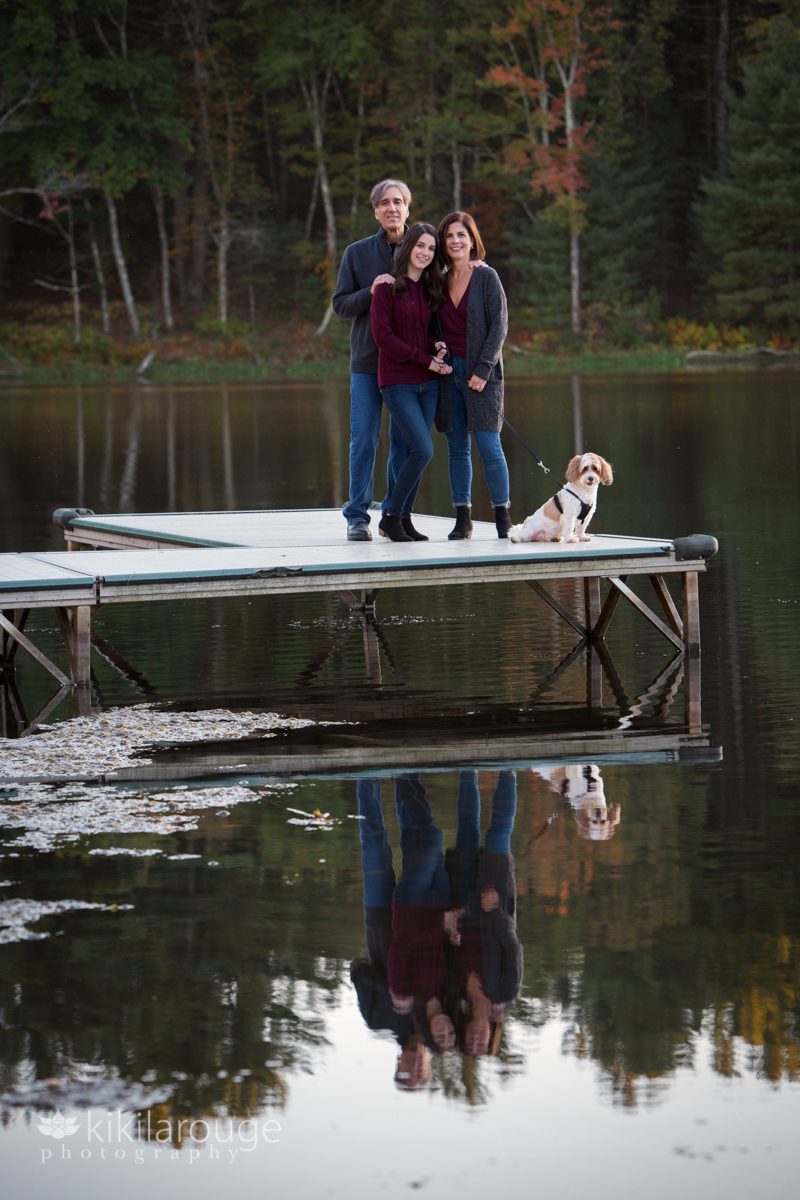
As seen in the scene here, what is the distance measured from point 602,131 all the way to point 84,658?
143ft

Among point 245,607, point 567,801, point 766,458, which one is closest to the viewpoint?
point 567,801

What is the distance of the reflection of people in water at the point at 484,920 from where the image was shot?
449 cm

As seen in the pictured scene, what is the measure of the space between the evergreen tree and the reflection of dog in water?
4176cm

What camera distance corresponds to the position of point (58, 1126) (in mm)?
3994

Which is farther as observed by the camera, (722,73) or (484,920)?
(722,73)

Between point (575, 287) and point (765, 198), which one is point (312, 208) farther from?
point (765, 198)

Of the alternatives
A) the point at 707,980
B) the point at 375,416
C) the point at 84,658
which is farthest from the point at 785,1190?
the point at 375,416

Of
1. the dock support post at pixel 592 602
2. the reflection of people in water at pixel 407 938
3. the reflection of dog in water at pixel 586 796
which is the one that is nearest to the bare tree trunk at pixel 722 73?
the dock support post at pixel 592 602

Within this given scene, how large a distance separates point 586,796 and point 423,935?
1.69 m

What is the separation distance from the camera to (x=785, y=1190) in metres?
3.69

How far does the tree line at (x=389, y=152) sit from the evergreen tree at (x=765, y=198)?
0.07 meters

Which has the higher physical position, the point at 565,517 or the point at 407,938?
the point at 565,517

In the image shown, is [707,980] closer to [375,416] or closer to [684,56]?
[375,416]

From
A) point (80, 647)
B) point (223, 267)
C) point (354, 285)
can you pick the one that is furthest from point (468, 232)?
point (223, 267)
